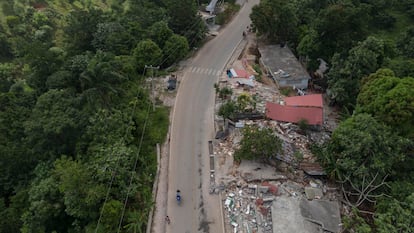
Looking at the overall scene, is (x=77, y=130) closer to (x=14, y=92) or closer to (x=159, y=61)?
(x=159, y=61)

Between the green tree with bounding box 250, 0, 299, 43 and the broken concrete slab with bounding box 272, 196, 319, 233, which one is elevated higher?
the green tree with bounding box 250, 0, 299, 43

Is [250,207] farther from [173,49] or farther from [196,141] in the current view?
[173,49]

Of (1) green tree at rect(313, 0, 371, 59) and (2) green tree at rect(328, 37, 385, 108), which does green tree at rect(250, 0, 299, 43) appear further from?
(2) green tree at rect(328, 37, 385, 108)

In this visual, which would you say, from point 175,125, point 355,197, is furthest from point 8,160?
point 355,197

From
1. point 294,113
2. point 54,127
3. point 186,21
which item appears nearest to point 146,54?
point 186,21

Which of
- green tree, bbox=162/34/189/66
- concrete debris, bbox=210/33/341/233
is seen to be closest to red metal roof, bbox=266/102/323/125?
concrete debris, bbox=210/33/341/233

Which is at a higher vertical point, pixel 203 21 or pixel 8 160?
pixel 203 21
